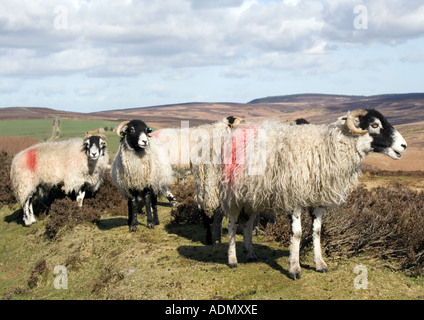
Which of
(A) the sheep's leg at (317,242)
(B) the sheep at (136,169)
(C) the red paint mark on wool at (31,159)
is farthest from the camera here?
(C) the red paint mark on wool at (31,159)

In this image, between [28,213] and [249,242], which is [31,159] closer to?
[28,213]

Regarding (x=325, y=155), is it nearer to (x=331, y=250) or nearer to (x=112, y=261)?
(x=331, y=250)

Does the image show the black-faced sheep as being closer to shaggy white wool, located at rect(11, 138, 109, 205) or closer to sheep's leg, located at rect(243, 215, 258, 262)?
sheep's leg, located at rect(243, 215, 258, 262)

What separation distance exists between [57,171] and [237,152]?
8.18 metres

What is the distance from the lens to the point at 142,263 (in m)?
8.75

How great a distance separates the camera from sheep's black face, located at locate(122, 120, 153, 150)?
420 inches

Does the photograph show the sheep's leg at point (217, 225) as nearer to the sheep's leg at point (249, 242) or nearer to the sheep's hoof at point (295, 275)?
the sheep's leg at point (249, 242)

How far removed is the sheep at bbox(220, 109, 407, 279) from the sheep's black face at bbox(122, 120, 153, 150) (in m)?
3.66

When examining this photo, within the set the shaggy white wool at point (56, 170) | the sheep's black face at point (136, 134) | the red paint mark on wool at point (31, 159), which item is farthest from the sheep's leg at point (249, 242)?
the red paint mark on wool at point (31, 159)

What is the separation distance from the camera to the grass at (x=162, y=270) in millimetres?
6848

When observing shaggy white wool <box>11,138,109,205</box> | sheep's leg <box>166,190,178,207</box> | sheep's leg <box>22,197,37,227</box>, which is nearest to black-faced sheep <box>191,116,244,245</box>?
sheep's leg <box>166,190,178,207</box>

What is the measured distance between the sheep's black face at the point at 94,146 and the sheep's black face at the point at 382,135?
27.4 feet

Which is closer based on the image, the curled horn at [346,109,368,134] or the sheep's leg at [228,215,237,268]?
the curled horn at [346,109,368,134]

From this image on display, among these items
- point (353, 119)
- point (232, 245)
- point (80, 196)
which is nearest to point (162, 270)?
point (232, 245)
